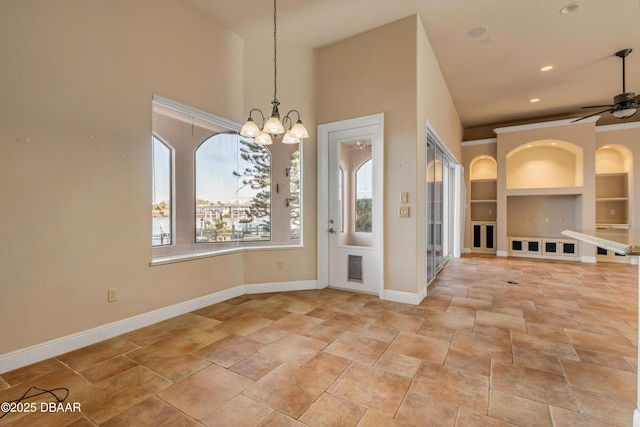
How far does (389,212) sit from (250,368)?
2530 mm

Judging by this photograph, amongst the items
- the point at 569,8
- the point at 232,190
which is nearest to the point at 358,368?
the point at 232,190

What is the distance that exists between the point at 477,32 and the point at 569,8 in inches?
39.0

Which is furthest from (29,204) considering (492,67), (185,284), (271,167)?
(492,67)

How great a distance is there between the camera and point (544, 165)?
7867 millimetres

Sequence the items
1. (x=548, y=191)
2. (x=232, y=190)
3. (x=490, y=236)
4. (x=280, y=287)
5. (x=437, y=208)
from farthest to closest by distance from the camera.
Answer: (x=490, y=236), (x=548, y=191), (x=437, y=208), (x=280, y=287), (x=232, y=190)

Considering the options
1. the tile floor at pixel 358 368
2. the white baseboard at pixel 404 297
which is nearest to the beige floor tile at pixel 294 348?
the tile floor at pixel 358 368

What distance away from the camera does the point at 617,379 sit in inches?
81.9

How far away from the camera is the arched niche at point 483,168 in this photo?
855 centimetres

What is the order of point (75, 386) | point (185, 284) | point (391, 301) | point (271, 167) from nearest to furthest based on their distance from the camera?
point (75, 386)
point (185, 284)
point (391, 301)
point (271, 167)

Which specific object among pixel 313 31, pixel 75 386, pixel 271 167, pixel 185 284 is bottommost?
pixel 75 386

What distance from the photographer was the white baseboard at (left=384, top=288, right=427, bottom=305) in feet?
12.2

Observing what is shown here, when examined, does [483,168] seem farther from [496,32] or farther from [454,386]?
[454,386]

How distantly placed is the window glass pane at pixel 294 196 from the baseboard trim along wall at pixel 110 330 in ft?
3.00

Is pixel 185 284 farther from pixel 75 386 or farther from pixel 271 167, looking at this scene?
pixel 271 167
